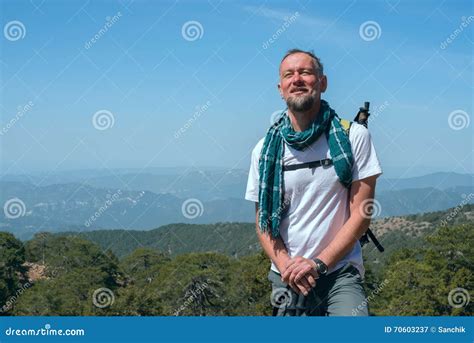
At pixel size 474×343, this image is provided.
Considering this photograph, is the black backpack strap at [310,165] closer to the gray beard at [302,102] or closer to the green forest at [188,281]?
the gray beard at [302,102]

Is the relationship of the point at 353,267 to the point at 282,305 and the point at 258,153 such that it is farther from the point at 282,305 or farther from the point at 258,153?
the point at 258,153

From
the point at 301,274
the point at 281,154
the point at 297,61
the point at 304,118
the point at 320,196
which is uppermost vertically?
the point at 297,61

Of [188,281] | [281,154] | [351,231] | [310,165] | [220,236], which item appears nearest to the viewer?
[351,231]

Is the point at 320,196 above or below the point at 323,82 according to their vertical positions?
below

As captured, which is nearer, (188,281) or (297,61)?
(297,61)

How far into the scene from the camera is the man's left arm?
3.78m

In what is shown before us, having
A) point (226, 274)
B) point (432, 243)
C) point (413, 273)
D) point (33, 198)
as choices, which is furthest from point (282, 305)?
point (33, 198)

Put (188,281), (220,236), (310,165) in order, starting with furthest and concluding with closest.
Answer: (220,236) → (188,281) → (310,165)

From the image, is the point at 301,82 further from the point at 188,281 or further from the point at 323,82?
the point at 188,281

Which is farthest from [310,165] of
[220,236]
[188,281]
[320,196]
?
[220,236]

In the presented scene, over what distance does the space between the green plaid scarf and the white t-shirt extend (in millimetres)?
50

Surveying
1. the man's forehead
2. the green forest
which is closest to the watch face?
the man's forehead

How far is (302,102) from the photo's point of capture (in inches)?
152

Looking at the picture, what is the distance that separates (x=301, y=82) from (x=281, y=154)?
20.1 inches
